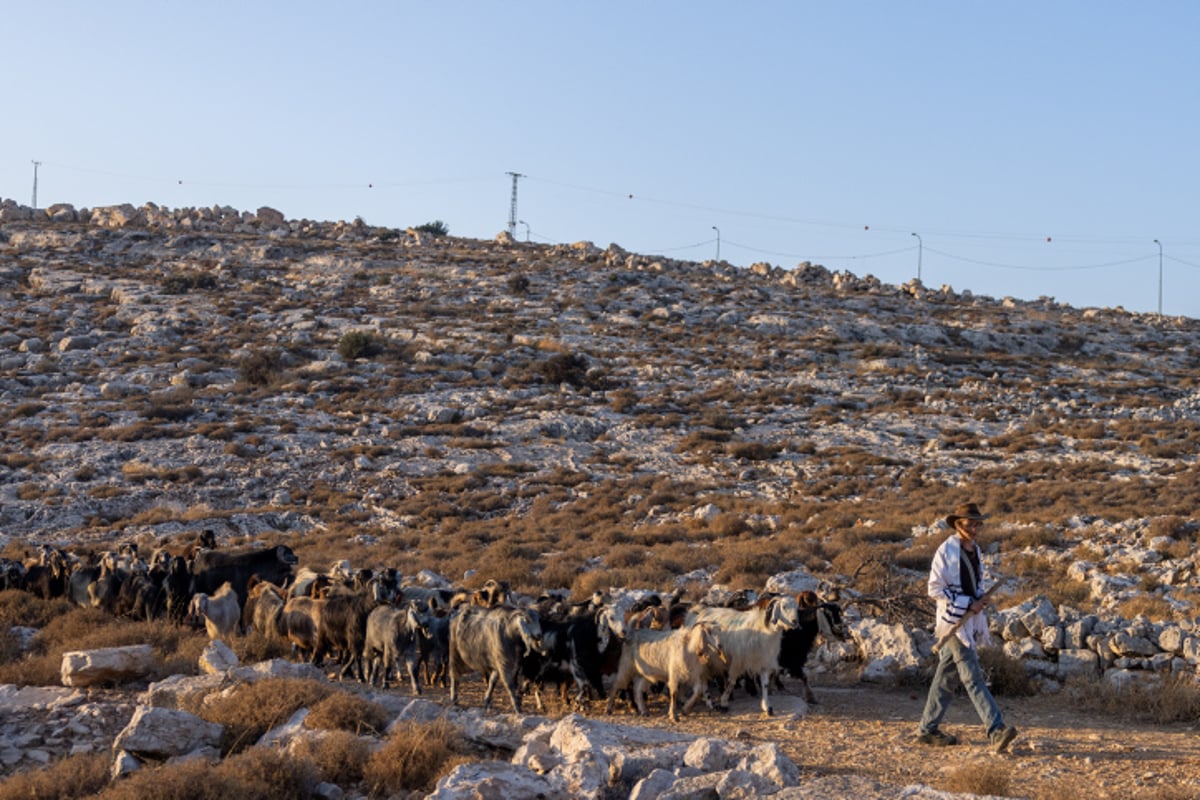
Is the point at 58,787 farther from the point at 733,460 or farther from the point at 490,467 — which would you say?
the point at 733,460

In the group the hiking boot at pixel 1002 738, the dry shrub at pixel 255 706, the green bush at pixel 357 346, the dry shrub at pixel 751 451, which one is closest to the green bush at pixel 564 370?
the green bush at pixel 357 346

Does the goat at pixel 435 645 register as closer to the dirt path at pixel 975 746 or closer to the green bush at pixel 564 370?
the dirt path at pixel 975 746

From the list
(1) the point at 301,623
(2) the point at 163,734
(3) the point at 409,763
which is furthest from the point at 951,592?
(1) the point at 301,623

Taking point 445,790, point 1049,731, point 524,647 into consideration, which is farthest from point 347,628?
point 1049,731

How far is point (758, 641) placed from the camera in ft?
32.4

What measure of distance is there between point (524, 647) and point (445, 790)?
3109mm

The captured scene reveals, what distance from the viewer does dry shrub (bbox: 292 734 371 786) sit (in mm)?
7730

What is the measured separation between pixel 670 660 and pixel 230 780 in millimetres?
4087

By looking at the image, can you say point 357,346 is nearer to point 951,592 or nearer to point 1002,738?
point 951,592

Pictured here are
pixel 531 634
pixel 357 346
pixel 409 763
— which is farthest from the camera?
pixel 357 346

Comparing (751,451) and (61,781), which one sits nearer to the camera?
(61,781)

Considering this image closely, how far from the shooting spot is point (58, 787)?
7.41 metres

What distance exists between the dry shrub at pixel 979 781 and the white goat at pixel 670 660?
9.19 ft

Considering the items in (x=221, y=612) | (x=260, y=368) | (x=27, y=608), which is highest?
(x=260, y=368)
